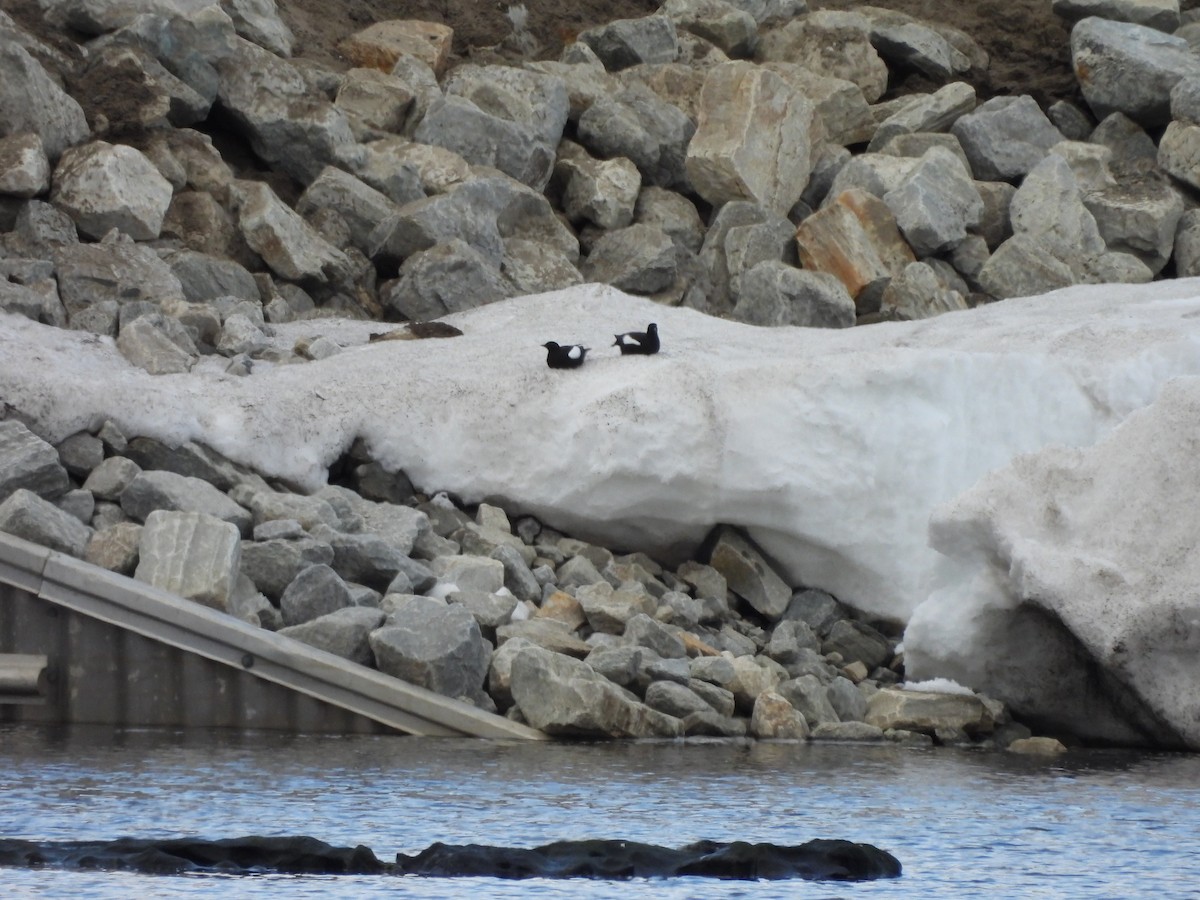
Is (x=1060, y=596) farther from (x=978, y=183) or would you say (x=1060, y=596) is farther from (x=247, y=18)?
(x=247, y=18)

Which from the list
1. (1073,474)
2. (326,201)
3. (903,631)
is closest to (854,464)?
(903,631)

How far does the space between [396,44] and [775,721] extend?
1113 centimetres

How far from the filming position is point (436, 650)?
871 cm

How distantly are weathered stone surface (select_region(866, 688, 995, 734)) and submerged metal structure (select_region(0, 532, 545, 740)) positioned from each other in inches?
73.3

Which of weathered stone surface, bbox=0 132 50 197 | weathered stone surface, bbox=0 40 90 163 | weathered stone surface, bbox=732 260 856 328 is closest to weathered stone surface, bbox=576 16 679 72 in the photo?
weathered stone surface, bbox=732 260 856 328

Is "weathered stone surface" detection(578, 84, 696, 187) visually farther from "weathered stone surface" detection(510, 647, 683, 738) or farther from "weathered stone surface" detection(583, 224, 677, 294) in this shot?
"weathered stone surface" detection(510, 647, 683, 738)

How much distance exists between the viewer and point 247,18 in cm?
1745

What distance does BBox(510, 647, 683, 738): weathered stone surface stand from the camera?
8.63 meters

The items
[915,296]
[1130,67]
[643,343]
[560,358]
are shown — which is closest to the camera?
[560,358]

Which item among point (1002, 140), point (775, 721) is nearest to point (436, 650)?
point (775, 721)

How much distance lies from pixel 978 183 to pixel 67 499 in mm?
10148

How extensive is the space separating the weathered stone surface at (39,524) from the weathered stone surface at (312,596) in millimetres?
1049

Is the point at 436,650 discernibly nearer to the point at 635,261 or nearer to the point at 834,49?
the point at 635,261

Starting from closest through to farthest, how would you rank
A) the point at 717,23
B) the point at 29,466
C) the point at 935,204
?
1. the point at 29,466
2. the point at 935,204
3. the point at 717,23
